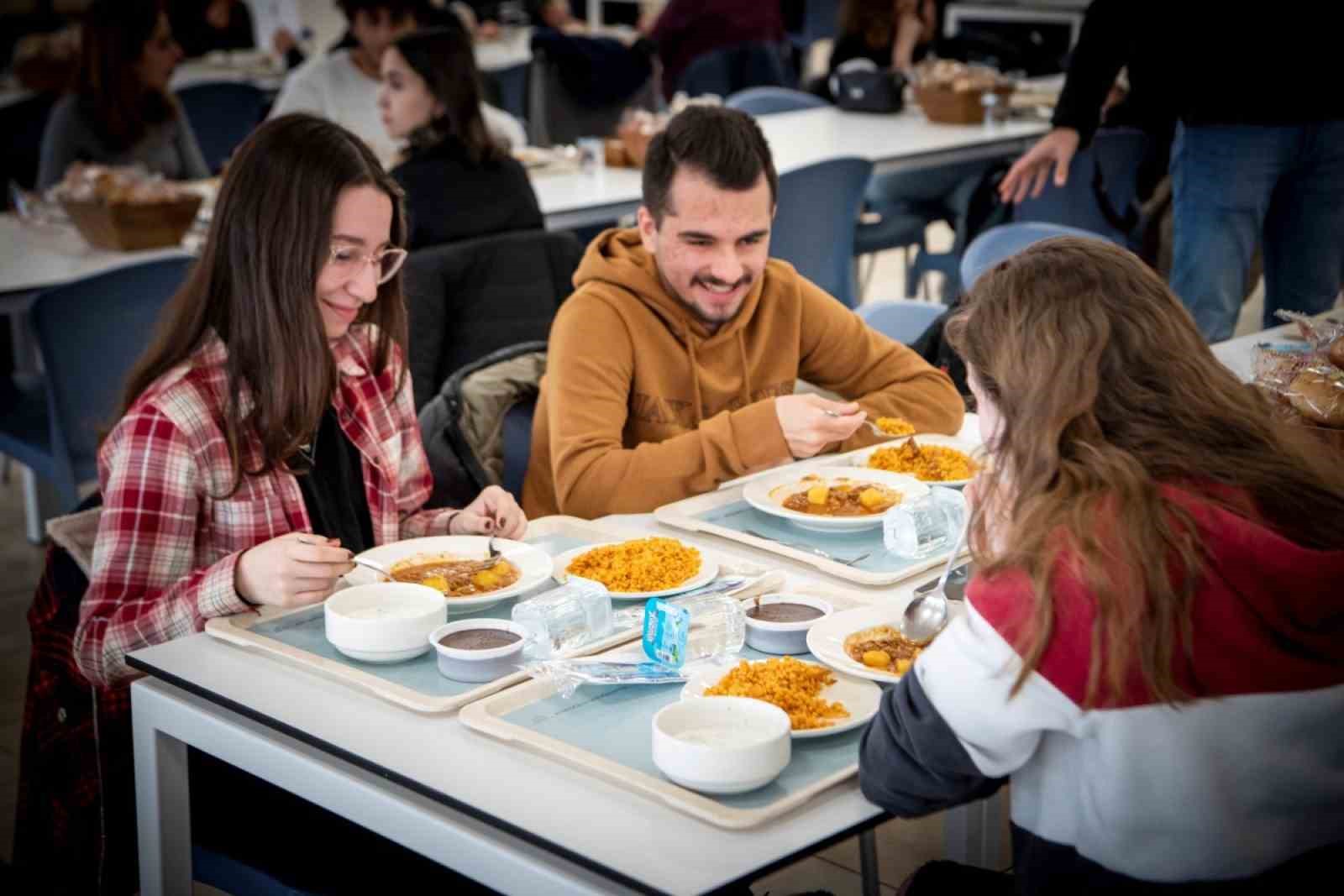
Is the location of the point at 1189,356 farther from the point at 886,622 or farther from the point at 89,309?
the point at 89,309

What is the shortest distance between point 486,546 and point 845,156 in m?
2.58

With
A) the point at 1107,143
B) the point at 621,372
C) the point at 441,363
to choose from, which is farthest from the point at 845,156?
the point at 621,372

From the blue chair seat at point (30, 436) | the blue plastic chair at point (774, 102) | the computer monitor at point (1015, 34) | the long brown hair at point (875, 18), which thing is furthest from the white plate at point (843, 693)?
the computer monitor at point (1015, 34)

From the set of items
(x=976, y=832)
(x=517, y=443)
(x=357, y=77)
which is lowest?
(x=976, y=832)

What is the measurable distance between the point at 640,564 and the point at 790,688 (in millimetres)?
374

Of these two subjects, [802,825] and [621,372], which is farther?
[621,372]

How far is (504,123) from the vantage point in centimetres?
529

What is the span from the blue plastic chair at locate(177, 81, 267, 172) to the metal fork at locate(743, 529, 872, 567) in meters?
4.82

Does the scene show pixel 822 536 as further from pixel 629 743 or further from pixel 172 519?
pixel 172 519

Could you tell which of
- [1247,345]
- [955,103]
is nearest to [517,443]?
[1247,345]

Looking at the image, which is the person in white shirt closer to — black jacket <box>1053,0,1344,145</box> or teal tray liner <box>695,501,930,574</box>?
black jacket <box>1053,0,1344,145</box>

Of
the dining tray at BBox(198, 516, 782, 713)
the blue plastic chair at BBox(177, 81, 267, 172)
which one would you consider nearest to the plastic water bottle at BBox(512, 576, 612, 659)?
the dining tray at BBox(198, 516, 782, 713)

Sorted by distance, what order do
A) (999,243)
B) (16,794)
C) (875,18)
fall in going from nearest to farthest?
(16,794), (999,243), (875,18)

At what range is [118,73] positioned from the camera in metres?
4.82
